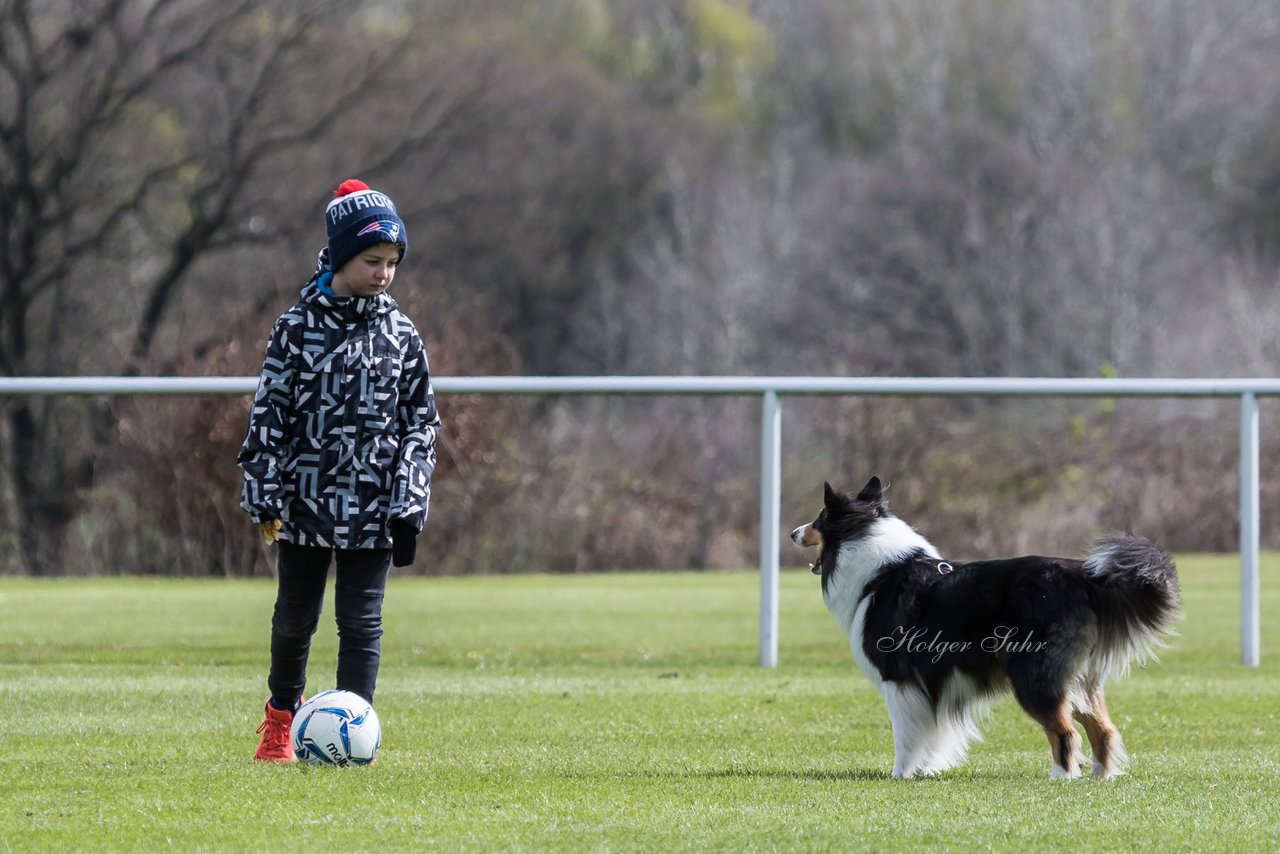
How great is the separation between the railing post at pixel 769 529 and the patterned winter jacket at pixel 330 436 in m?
4.01

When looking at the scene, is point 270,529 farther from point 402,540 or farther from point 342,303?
point 342,303

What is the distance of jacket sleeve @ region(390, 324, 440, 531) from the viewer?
5957mm

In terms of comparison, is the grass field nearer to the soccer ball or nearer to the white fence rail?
the soccer ball

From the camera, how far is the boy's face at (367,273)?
5.97 metres

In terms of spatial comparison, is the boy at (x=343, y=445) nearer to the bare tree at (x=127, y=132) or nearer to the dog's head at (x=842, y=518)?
the dog's head at (x=842, y=518)

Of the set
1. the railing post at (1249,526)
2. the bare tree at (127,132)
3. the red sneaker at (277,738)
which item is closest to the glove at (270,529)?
the red sneaker at (277,738)

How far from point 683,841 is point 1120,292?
4098cm

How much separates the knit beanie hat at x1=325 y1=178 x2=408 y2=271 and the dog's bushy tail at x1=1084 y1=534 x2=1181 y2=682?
2558mm

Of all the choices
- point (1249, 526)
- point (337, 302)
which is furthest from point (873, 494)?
point (1249, 526)

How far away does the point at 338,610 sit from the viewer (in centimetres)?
Result: 611

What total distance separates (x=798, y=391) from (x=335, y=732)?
4.50 metres

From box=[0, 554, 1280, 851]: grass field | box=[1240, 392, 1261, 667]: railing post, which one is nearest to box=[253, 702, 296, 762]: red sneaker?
box=[0, 554, 1280, 851]: grass field

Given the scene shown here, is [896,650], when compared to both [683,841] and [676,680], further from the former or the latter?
[676,680]

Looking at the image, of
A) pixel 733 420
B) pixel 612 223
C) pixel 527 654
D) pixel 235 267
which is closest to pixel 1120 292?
pixel 612 223
